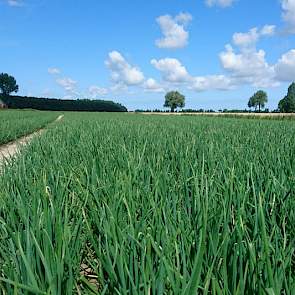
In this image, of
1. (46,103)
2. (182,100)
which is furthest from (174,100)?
(46,103)

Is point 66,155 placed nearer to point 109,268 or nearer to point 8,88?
point 109,268

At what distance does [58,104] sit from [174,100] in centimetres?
3594

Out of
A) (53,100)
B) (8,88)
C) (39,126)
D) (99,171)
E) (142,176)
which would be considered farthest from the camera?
(8,88)

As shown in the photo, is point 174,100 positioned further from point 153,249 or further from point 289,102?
point 153,249

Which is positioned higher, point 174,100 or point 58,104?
point 174,100

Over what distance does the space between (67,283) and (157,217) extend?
0.46m

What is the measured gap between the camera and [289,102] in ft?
237

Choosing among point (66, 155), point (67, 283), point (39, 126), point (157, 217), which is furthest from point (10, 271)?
point (39, 126)

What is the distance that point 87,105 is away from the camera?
287 ft

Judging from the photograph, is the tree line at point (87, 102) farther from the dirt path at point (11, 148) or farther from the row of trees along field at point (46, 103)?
the dirt path at point (11, 148)

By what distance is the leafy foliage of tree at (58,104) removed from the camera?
77375 millimetres

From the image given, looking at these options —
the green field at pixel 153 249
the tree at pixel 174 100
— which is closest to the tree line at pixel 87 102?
the tree at pixel 174 100

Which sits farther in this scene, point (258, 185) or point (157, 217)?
point (258, 185)

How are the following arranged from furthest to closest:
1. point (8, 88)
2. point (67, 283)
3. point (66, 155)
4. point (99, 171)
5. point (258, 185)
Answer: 1. point (8, 88)
2. point (66, 155)
3. point (99, 171)
4. point (258, 185)
5. point (67, 283)
